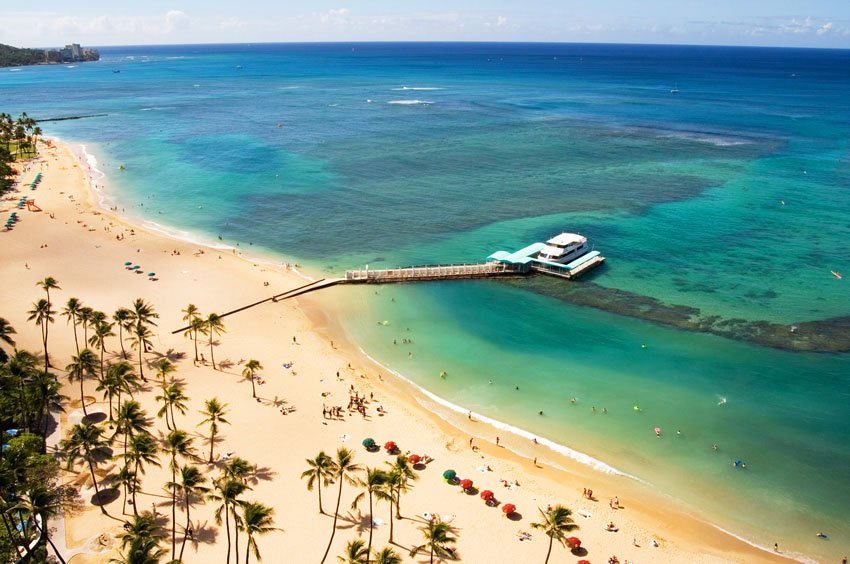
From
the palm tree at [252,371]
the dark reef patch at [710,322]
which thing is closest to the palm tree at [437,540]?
the palm tree at [252,371]

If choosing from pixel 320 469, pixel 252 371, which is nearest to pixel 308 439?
pixel 252 371

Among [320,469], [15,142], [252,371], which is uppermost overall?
[15,142]

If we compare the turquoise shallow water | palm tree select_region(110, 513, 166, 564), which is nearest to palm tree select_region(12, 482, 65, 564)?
palm tree select_region(110, 513, 166, 564)

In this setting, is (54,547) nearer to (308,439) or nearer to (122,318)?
(308,439)

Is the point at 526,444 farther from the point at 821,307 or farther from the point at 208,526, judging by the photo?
the point at 821,307

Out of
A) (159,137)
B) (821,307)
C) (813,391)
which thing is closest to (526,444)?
(813,391)

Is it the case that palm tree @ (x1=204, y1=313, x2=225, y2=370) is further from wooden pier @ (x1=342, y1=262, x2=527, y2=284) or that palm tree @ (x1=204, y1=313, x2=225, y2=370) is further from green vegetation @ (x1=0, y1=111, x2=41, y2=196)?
green vegetation @ (x1=0, y1=111, x2=41, y2=196)
